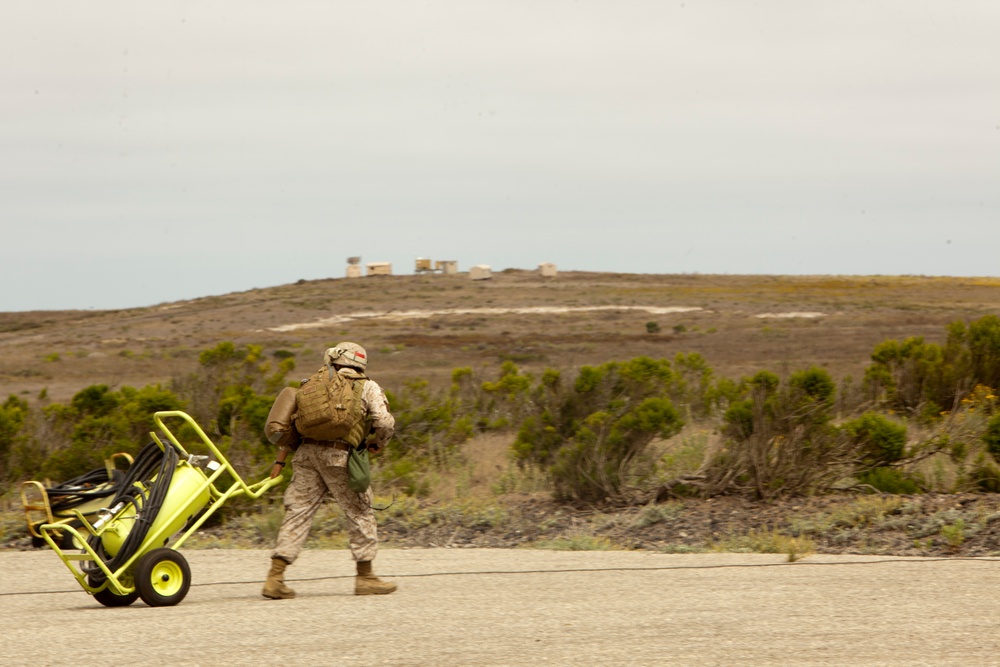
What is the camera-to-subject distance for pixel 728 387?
16781 millimetres

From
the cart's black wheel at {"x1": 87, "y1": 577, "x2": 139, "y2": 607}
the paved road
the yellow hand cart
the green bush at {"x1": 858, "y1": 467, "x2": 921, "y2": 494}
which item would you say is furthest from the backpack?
the green bush at {"x1": 858, "y1": 467, "x2": 921, "y2": 494}

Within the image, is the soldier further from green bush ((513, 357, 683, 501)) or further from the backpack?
green bush ((513, 357, 683, 501))

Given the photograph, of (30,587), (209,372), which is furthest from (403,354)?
(30,587)

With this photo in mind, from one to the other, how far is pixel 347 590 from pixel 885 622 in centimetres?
388

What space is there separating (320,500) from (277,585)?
2.20 feet

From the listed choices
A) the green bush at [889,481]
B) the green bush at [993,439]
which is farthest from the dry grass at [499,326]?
the green bush at [993,439]

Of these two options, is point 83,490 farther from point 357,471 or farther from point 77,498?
point 357,471

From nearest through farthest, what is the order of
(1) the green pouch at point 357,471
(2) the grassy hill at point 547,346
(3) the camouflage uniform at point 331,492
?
(1) the green pouch at point 357,471
(3) the camouflage uniform at point 331,492
(2) the grassy hill at point 547,346

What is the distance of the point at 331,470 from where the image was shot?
836 centimetres

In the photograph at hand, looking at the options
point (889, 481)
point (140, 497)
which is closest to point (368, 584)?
point (140, 497)

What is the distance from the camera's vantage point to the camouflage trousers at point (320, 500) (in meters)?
8.30

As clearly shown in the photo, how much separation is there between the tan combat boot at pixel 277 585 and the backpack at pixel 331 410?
0.93 m

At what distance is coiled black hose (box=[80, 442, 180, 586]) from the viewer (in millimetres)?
7895

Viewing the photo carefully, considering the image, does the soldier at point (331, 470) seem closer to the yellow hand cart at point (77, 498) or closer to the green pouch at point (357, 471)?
the green pouch at point (357, 471)
